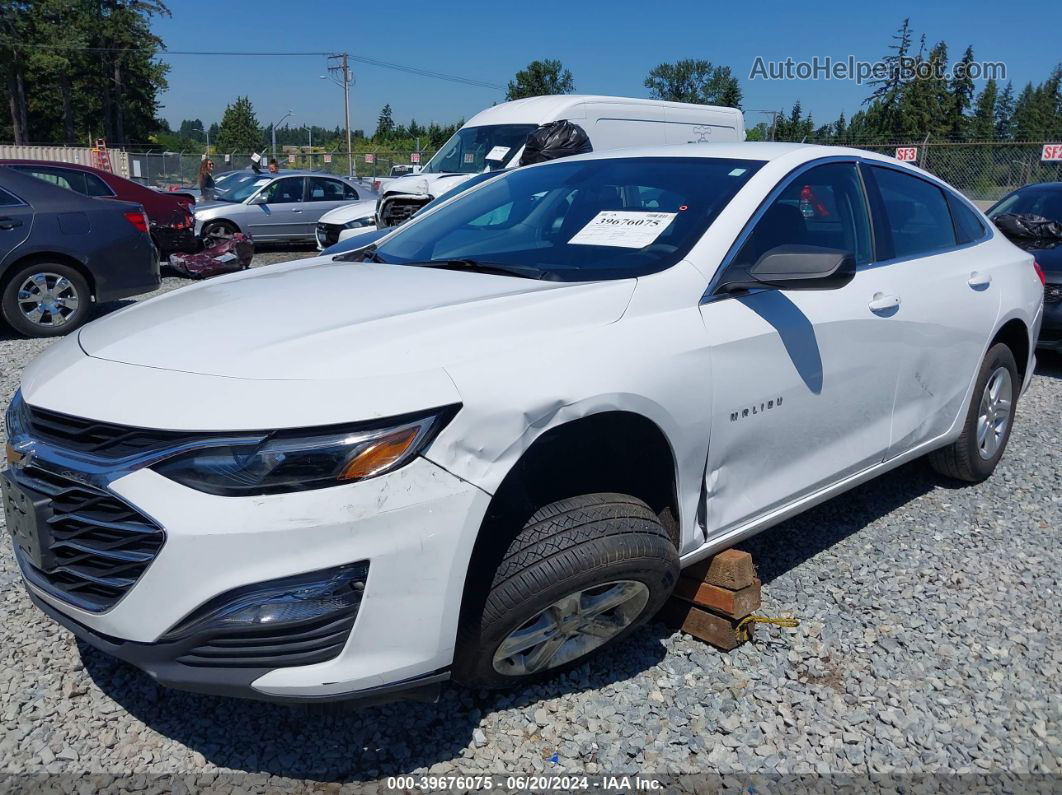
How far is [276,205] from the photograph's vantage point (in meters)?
14.7

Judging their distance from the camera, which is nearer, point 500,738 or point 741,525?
point 500,738

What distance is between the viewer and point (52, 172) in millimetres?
9773

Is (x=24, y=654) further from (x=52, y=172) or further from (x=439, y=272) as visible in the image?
(x=52, y=172)

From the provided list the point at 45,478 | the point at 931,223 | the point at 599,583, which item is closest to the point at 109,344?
the point at 45,478

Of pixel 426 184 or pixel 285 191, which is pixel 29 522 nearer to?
pixel 426 184

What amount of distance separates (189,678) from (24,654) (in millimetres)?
1226

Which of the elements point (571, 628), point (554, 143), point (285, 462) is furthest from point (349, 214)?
point (285, 462)

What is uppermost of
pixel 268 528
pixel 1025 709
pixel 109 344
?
pixel 109 344

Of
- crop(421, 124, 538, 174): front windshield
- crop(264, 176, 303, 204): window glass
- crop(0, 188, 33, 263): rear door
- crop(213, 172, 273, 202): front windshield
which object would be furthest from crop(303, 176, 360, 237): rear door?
crop(0, 188, 33, 263): rear door

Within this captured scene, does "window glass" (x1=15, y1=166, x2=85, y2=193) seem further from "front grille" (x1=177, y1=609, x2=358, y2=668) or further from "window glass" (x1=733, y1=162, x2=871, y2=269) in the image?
"front grille" (x1=177, y1=609, x2=358, y2=668)

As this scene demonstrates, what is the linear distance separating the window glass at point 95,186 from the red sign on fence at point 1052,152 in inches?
878

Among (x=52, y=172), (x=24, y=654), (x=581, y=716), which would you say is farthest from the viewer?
(x=52, y=172)

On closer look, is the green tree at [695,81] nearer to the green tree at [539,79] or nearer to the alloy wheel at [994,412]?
the green tree at [539,79]

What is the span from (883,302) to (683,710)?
173 cm
